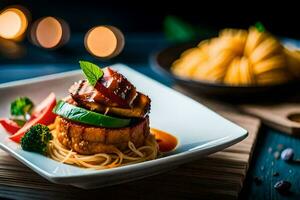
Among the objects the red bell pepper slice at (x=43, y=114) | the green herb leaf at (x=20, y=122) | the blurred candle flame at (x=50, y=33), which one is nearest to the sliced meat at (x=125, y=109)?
the red bell pepper slice at (x=43, y=114)

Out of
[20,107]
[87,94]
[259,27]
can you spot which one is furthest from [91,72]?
[259,27]

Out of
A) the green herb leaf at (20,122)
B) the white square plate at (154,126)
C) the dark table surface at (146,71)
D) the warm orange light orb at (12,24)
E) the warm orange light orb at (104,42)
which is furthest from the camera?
the warm orange light orb at (12,24)

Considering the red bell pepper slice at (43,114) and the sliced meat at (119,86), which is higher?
the sliced meat at (119,86)

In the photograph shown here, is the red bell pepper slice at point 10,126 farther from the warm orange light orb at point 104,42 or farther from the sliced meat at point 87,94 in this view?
the warm orange light orb at point 104,42

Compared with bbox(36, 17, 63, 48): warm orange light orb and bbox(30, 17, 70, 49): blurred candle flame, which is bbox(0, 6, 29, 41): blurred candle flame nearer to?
bbox(30, 17, 70, 49): blurred candle flame

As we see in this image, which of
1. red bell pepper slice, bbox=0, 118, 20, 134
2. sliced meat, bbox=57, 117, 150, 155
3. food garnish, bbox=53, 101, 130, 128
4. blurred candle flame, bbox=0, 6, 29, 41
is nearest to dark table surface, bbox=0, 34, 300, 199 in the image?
blurred candle flame, bbox=0, 6, 29, 41

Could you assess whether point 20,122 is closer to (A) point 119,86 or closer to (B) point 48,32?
(A) point 119,86
